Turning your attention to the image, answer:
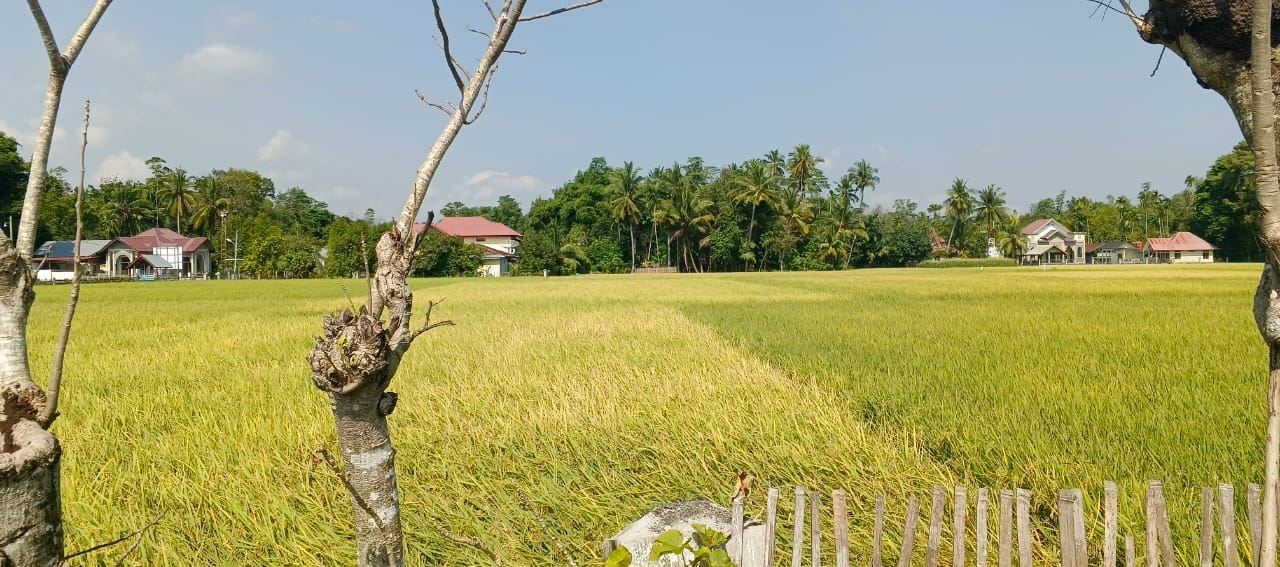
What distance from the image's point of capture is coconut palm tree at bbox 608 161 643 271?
172 feet

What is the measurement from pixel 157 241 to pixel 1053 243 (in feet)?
248

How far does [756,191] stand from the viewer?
168 feet

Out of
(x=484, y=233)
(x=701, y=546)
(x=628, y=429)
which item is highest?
(x=484, y=233)

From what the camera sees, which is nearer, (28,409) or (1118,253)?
(28,409)

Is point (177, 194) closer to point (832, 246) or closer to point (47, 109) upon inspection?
point (832, 246)

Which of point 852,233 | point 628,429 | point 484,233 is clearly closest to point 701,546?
point 628,429

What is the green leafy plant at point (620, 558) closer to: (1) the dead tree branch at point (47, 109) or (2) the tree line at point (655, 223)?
(1) the dead tree branch at point (47, 109)

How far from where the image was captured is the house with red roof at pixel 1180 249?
59.3m

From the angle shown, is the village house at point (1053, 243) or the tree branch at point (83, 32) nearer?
the tree branch at point (83, 32)

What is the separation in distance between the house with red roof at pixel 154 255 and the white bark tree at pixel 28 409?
5293 cm

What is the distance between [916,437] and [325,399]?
4610mm

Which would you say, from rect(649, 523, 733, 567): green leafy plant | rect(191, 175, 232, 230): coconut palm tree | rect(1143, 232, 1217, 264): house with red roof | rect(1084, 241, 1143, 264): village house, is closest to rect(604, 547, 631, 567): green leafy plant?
rect(649, 523, 733, 567): green leafy plant

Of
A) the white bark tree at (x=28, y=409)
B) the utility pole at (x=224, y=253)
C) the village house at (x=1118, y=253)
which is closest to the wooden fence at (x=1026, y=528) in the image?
the white bark tree at (x=28, y=409)

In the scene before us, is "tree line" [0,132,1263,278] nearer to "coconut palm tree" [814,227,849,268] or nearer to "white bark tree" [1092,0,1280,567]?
"coconut palm tree" [814,227,849,268]
